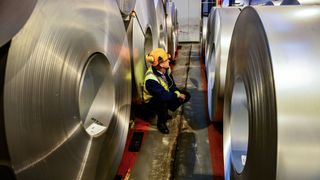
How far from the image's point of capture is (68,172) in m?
0.99

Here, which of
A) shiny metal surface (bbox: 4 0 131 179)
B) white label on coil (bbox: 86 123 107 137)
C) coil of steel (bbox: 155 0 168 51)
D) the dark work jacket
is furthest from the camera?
coil of steel (bbox: 155 0 168 51)

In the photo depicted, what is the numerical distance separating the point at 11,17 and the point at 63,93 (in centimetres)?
31

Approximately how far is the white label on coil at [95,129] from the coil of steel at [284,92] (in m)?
0.63

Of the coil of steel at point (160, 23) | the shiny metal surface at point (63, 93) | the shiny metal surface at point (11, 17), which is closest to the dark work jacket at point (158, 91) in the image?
the shiny metal surface at point (63, 93)

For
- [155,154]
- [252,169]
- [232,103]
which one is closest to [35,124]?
[252,169]

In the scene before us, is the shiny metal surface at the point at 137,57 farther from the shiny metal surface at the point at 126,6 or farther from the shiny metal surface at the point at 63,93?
the shiny metal surface at the point at 63,93

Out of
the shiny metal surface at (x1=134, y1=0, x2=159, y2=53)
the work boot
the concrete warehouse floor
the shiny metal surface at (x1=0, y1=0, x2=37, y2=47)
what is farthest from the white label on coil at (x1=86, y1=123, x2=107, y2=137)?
the shiny metal surface at (x1=134, y1=0, x2=159, y2=53)

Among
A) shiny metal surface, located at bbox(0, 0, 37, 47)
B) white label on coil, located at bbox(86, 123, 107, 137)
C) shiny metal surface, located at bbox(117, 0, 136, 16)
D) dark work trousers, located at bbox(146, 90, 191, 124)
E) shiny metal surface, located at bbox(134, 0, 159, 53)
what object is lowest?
dark work trousers, located at bbox(146, 90, 191, 124)

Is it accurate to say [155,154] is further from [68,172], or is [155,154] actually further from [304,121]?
[304,121]

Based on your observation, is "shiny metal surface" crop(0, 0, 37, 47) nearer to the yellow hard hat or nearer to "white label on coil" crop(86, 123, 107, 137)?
"white label on coil" crop(86, 123, 107, 137)

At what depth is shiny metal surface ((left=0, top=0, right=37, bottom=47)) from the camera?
66cm

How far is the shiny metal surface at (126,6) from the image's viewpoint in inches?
69.4

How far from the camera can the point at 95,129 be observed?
1.29 m

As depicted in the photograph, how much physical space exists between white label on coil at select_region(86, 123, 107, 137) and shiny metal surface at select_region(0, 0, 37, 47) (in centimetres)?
61
